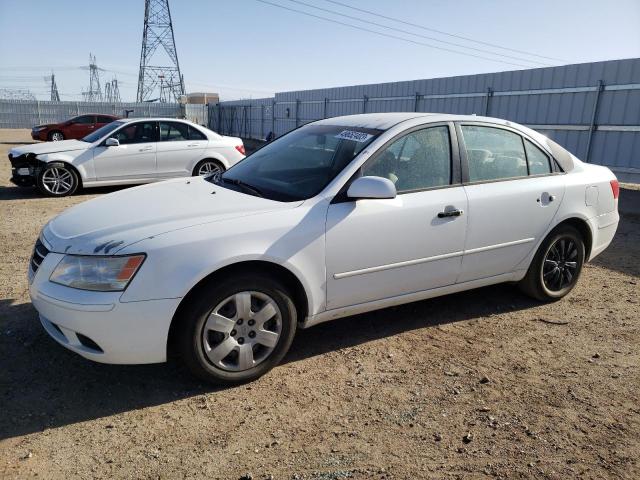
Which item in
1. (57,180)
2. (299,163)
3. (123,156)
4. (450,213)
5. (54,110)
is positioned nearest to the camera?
(450,213)

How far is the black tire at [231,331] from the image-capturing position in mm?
2932

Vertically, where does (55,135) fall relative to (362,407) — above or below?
above

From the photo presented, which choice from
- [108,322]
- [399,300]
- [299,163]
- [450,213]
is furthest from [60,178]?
[450,213]

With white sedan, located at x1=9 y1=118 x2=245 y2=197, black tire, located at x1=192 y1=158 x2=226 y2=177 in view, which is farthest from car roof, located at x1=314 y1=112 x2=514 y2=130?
black tire, located at x1=192 y1=158 x2=226 y2=177

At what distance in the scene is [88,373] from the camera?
3.29m

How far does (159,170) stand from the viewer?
10062mm

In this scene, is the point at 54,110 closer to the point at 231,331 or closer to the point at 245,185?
the point at 245,185

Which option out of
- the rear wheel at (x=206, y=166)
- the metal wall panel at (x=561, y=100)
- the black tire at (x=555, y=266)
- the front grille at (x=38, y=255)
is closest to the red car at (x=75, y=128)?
the metal wall panel at (x=561, y=100)

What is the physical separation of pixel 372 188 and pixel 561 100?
11.0 metres

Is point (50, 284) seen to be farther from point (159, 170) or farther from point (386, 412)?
point (159, 170)

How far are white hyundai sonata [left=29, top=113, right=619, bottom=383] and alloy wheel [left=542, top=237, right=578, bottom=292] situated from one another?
0.02m

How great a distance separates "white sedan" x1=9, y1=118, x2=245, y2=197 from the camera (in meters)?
9.44

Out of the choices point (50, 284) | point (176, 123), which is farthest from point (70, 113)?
point (50, 284)

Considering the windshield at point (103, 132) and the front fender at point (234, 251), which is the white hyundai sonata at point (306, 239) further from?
the windshield at point (103, 132)
